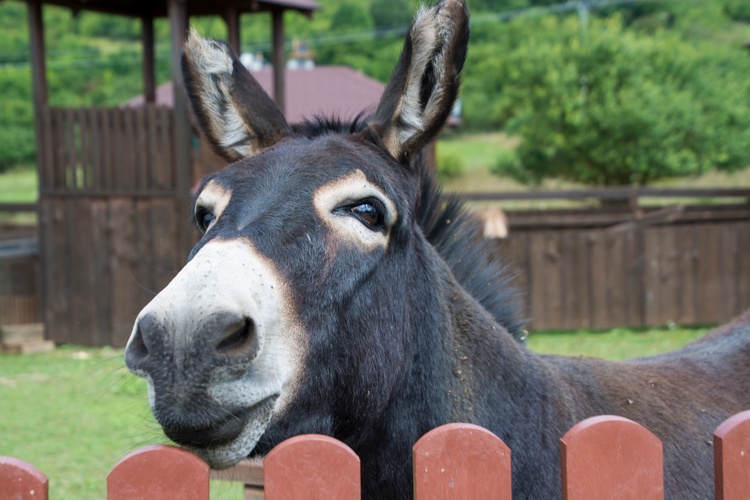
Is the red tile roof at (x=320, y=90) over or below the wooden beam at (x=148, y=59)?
below

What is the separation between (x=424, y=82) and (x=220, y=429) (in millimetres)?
1236

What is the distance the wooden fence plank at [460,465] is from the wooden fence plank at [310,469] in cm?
15

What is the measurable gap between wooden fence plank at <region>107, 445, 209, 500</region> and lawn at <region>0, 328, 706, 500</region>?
1.93 metres

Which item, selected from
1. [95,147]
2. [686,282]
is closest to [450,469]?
[95,147]

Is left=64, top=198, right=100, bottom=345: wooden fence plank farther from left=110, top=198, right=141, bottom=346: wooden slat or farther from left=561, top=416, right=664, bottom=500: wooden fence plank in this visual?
left=561, top=416, right=664, bottom=500: wooden fence plank

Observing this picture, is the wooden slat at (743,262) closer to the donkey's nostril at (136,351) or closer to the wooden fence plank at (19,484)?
the donkey's nostril at (136,351)

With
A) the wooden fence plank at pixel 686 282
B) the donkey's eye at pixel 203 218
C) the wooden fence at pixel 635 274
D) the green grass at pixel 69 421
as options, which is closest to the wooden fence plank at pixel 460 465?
the donkey's eye at pixel 203 218

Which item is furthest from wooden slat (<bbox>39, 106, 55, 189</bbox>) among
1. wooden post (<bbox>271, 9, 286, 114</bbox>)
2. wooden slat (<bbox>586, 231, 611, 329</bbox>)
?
wooden slat (<bbox>586, 231, 611, 329</bbox>)

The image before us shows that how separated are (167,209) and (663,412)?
29.4 ft

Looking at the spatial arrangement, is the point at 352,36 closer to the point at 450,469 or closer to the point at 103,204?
the point at 103,204

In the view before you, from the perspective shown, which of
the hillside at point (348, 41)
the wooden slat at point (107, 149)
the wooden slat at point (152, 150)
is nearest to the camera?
the wooden slat at point (152, 150)

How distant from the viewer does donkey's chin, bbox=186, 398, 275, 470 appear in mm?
1817

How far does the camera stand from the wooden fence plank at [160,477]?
63.7 inches

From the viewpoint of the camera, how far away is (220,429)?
1.78 m
